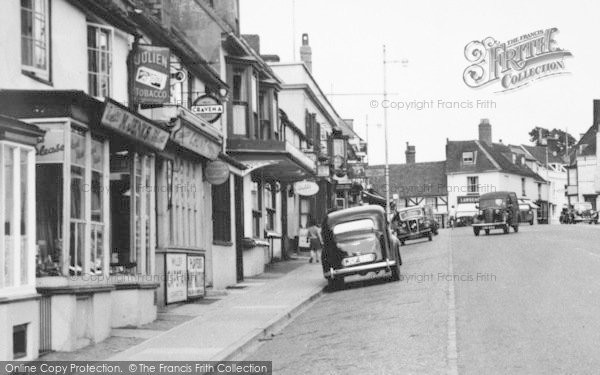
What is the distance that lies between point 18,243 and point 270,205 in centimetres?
2552

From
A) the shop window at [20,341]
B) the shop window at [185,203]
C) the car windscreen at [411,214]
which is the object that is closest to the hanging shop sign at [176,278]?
the shop window at [185,203]

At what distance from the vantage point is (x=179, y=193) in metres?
22.4

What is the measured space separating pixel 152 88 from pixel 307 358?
7783mm

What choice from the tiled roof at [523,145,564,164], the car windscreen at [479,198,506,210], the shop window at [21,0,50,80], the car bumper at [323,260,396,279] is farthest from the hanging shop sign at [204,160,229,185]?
the tiled roof at [523,145,564,164]

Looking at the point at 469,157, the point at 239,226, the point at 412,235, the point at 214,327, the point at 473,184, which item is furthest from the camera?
the point at 469,157

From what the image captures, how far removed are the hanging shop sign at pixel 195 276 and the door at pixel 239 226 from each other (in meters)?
6.00

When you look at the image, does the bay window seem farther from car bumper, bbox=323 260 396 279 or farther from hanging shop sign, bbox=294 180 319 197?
hanging shop sign, bbox=294 180 319 197

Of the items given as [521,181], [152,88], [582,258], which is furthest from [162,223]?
[521,181]

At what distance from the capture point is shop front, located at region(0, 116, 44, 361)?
41.0ft

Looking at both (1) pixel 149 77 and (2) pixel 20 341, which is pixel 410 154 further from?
(2) pixel 20 341

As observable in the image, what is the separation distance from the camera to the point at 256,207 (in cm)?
3497

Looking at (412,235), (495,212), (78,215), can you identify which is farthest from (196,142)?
(495,212)

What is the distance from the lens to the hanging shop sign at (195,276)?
21987 millimetres

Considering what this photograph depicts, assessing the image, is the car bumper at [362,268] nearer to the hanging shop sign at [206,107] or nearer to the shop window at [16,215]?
the hanging shop sign at [206,107]
